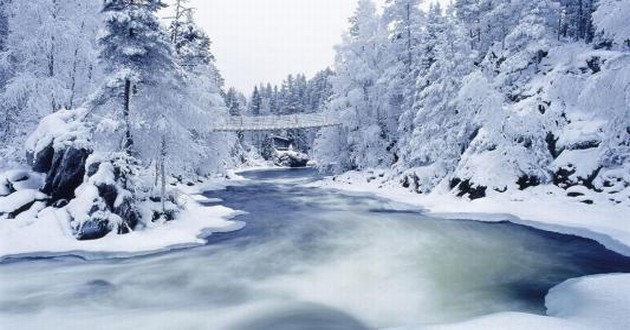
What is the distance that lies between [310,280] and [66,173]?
11188mm

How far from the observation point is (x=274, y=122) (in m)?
54.0

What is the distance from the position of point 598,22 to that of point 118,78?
54.7 ft

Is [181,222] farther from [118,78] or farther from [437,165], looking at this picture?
[437,165]

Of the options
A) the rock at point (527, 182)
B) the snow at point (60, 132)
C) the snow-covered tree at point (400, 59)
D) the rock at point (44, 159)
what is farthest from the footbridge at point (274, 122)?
the rock at point (44, 159)

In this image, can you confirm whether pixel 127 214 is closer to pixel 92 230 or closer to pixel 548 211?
pixel 92 230

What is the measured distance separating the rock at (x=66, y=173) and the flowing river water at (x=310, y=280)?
13.2 ft

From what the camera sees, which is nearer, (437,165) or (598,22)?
(598,22)

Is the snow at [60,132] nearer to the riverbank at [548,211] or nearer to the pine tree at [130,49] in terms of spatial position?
the pine tree at [130,49]

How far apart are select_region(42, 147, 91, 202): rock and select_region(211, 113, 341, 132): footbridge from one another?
832 inches

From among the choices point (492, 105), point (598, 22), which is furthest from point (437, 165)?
point (598, 22)

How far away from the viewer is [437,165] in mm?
28594

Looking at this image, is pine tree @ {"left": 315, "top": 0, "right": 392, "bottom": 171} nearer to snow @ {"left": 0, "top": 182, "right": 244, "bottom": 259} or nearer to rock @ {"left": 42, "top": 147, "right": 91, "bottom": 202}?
snow @ {"left": 0, "top": 182, "right": 244, "bottom": 259}

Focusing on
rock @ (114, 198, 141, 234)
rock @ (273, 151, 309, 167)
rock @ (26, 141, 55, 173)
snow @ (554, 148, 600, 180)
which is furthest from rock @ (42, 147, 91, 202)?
rock @ (273, 151, 309, 167)

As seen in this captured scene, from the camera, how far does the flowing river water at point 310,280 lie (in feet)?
31.3
